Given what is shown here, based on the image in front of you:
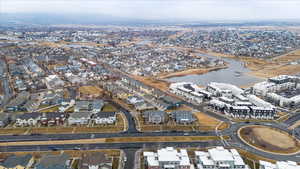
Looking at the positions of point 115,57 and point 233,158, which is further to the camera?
point 115,57

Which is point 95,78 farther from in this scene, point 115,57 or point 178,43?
point 178,43

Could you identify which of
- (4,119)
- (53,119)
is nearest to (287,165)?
(53,119)

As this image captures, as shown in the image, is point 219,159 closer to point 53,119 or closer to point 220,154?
point 220,154

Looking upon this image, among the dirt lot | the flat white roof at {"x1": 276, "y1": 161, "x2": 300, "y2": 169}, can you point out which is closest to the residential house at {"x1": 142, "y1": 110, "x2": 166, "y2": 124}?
the dirt lot

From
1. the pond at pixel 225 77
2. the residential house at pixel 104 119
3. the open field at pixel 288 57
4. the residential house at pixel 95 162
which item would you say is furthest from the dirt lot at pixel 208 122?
the open field at pixel 288 57

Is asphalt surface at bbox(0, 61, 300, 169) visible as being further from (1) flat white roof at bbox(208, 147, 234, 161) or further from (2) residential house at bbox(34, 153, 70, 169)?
(2) residential house at bbox(34, 153, 70, 169)

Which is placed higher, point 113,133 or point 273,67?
point 273,67

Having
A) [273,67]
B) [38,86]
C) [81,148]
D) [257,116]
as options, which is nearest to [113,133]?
[81,148]
